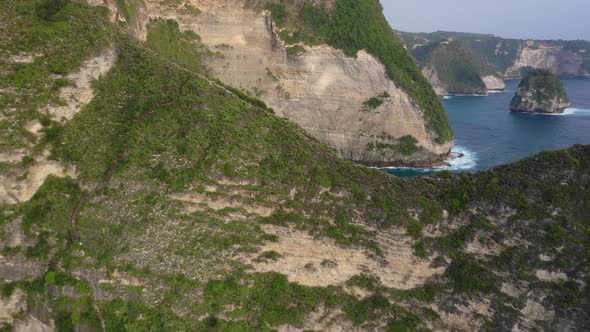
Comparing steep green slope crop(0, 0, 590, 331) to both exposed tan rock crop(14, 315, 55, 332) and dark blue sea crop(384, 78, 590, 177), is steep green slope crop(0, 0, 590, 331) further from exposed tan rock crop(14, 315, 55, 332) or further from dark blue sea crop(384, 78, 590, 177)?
dark blue sea crop(384, 78, 590, 177)

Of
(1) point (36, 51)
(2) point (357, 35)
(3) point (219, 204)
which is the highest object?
(2) point (357, 35)

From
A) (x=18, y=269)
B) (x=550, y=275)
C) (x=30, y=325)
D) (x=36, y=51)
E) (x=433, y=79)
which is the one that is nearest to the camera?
(x=550, y=275)

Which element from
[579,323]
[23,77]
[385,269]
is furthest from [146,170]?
[579,323]

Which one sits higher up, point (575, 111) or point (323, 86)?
point (323, 86)

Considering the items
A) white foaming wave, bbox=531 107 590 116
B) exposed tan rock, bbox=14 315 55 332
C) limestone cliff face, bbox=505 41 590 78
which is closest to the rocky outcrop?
limestone cliff face, bbox=505 41 590 78

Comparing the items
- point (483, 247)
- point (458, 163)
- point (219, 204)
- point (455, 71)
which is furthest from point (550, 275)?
point (455, 71)

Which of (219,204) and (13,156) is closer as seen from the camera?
(13,156)

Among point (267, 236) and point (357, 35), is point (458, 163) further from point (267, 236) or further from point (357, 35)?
point (267, 236)
